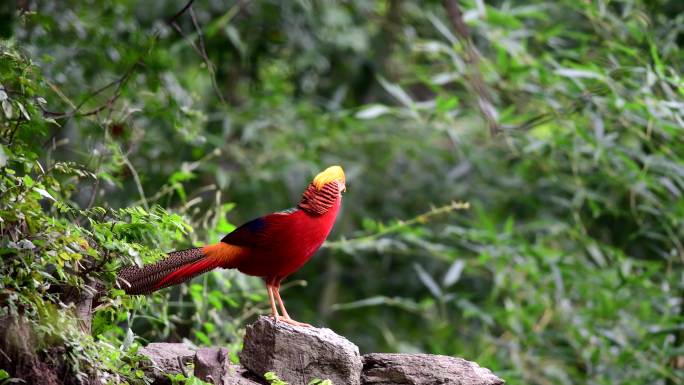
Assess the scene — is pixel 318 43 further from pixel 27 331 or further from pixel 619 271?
pixel 27 331

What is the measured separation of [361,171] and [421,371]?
455 cm

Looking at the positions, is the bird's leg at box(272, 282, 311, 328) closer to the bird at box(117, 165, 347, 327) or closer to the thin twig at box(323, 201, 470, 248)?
the bird at box(117, 165, 347, 327)

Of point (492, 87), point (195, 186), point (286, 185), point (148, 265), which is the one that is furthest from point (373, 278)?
point (148, 265)

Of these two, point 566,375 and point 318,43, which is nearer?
point 566,375

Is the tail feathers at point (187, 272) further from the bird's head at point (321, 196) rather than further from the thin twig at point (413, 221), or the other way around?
the thin twig at point (413, 221)

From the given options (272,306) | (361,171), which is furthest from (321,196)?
(361,171)

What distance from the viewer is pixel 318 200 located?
299 cm

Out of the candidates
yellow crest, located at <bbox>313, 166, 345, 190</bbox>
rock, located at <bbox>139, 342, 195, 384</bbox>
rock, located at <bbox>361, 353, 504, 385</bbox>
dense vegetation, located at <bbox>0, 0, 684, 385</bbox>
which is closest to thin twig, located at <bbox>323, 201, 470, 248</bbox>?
dense vegetation, located at <bbox>0, 0, 684, 385</bbox>

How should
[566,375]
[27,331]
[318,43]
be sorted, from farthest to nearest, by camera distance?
1. [318,43]
2. [566,375]
3. [27,331]

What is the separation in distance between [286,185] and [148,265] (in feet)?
14.6

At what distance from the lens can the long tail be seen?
2.75 meters

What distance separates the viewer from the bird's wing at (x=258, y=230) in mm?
2953

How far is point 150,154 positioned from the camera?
634 centimetres

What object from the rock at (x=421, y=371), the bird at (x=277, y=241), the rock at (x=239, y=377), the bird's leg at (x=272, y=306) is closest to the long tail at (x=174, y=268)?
Answer: the bird at (x=277, y=241)
